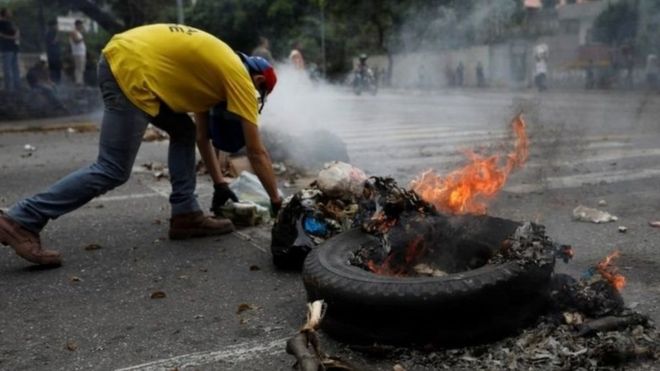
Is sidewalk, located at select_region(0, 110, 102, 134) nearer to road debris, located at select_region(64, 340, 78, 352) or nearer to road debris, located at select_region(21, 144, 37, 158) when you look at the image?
road debris, located at select_region(21, 144, 37, 158)

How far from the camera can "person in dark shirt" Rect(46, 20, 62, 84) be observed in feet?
60.2

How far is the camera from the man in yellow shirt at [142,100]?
404 centimetres

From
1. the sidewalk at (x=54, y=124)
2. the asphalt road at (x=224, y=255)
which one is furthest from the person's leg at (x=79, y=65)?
the asphalt road at (x=224, y=255)

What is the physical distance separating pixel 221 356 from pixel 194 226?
210cm

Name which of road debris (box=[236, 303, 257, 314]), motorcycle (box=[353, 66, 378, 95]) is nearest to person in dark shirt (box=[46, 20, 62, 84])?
motorcycle (box=[353, 66, 378, 95])

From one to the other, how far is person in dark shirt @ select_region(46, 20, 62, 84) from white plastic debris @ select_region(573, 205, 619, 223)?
16.6 m

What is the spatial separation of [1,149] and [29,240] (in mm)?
7924

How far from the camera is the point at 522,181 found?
6.78 meters

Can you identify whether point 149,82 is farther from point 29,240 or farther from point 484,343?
point 484,343

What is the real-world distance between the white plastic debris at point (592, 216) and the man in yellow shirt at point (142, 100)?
2356mm

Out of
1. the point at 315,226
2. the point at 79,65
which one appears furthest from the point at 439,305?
the point at 79,65

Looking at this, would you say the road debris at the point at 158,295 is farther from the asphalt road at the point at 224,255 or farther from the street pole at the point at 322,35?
the street pole at the point at 322,35

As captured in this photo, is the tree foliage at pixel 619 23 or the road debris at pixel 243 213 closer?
the tree foliage at pixel 619 23

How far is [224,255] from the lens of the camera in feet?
14.5
